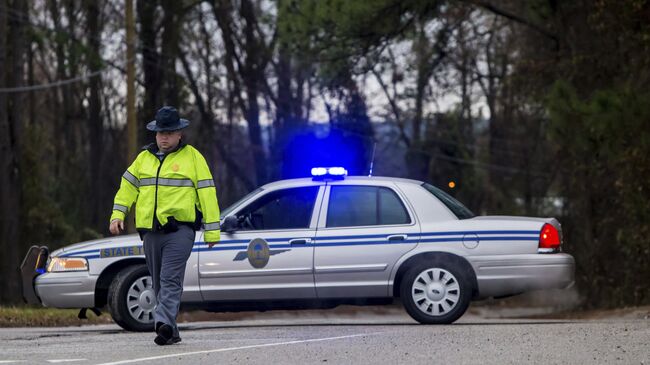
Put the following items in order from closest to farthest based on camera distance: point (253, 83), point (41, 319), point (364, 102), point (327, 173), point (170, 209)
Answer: point (170, 209), point (327, 173), point (41, 319), point (253, 83), point (364, 102)

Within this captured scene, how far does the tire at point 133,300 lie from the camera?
43.4 ft

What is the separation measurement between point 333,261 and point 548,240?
2.00 metres

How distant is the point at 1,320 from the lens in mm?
15664

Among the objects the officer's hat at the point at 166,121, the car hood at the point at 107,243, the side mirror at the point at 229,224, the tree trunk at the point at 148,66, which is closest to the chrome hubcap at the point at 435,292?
the side mirror at the point at 229,224

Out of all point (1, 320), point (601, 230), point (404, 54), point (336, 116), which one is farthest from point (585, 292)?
point (336, 116)

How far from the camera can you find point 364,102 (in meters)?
47.1

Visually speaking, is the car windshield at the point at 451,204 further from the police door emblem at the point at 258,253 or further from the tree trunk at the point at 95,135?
the tree trunk at the point at 95,135

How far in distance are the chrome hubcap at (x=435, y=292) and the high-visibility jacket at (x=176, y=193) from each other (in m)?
2.98

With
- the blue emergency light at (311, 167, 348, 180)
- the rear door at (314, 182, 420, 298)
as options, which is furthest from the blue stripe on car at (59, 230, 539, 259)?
the blue emergency light at (311, 167, 348, 180)

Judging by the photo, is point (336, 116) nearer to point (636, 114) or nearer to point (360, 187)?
point (636, 114)

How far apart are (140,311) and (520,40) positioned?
2638 cm

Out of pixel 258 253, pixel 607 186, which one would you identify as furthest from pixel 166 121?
pixel 607 186

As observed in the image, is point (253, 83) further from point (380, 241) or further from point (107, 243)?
point (380, 241)

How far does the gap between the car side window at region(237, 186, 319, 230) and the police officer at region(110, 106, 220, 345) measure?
8.49 ft
